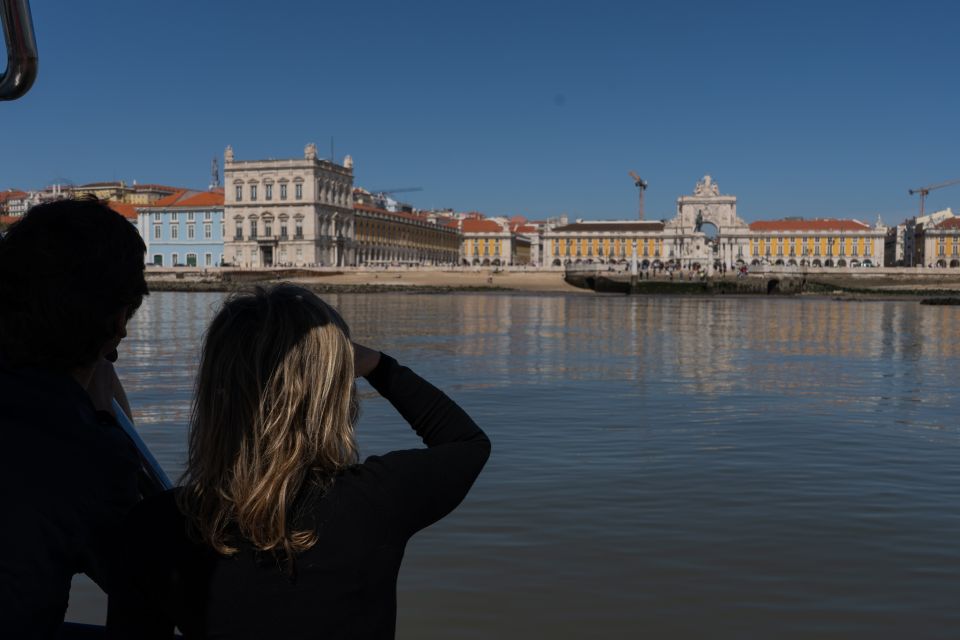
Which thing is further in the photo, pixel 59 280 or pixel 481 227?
pixel 481 227

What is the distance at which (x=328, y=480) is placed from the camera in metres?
1.70

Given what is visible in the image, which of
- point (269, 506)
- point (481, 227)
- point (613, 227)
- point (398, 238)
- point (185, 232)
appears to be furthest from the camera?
point (481, 227)

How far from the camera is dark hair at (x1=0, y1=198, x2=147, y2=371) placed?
1.73 m

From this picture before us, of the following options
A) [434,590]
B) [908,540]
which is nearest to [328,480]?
[434,590]

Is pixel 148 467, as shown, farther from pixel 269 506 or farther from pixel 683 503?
pixel 683 503

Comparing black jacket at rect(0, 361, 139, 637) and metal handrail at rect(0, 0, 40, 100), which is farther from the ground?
metal handrail at rect(0, 0, 40, 100)

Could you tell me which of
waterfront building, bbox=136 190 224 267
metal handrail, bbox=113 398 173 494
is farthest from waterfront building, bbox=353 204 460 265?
metal handrail, bbox=113 398 173 494

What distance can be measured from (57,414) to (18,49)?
26.1 inches

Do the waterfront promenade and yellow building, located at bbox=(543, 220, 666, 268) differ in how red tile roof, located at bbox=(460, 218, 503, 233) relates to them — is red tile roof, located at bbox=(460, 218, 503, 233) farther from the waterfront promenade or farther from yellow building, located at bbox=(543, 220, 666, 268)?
the waterfront promenade

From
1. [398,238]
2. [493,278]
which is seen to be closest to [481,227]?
[398,238]

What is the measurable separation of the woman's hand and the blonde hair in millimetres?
115

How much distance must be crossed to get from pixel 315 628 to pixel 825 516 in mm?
4512

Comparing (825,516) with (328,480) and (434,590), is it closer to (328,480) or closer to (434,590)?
(434,590)

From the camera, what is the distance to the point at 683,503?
230 inches
